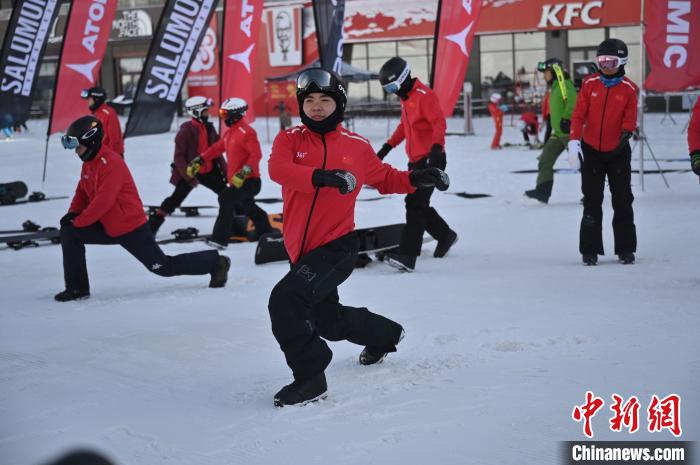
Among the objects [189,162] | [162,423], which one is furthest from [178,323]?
[189,162]

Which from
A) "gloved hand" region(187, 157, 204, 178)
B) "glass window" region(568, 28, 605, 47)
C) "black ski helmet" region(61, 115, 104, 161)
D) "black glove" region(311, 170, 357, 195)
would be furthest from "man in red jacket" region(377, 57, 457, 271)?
"glass window" region(568, 28, 605, 47)

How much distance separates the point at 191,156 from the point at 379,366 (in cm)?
615

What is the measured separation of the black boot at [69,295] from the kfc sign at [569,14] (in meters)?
29.7

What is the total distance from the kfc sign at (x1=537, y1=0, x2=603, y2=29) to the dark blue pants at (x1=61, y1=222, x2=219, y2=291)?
29.4 metres

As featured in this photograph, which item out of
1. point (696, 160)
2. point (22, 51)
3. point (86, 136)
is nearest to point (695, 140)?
point (696, 160)

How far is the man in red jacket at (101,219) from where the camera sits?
6570mm

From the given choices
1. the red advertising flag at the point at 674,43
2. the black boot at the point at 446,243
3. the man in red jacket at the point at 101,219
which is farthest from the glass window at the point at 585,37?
the man in red jacket at the point at 101,219

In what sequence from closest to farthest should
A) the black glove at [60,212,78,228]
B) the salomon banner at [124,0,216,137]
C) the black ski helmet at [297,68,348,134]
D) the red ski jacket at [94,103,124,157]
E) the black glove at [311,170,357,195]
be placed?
the black glove at [311,170,357,195], the black ski helmet at [297,68,348,134], the black glove at [60,212,78,228], the red ski jacket at [94,103,124,157], the salomon banner at [124,0,216,137]

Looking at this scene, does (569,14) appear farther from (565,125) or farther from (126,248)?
(126,248)

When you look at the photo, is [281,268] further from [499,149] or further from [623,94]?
[499,149]

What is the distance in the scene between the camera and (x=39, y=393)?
445cm

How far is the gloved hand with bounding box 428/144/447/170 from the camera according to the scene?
7.23 meters

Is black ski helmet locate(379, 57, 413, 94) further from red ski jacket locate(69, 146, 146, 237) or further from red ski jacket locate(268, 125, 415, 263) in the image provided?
red ski jacket locate(268, 125, 415, 263)

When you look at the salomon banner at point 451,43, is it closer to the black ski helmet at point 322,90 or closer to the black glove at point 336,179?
the black ski helmet at point 322,90
